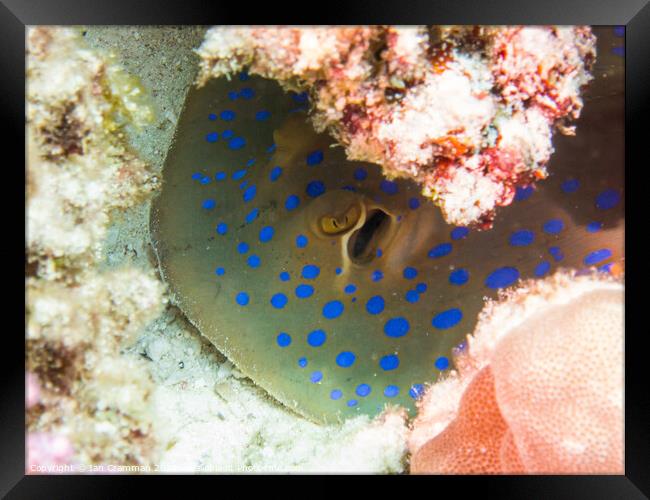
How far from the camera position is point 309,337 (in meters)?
2.27

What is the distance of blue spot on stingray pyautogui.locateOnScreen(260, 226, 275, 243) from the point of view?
2.26 metres

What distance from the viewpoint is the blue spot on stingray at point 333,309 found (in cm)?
227

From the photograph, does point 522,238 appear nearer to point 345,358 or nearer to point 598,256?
point 598,256

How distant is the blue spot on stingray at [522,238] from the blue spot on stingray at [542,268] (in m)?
0.12

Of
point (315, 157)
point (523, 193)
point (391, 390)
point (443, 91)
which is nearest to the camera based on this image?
point (443, 91)

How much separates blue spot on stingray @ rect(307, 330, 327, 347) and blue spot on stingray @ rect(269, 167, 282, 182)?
81cm

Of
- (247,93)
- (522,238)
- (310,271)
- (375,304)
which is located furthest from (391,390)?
(247,93)

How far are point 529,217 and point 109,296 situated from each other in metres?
2.06

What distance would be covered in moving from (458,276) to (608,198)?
2.52 ft

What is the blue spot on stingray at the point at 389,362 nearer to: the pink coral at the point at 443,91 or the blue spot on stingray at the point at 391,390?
the blue spot on stingray at the point at 391,390

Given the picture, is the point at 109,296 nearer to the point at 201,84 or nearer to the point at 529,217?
the point at 201,84

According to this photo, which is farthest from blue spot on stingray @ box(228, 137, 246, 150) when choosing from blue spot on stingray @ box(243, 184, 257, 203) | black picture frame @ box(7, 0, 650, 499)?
black picture frame @ box(7, 0, 650, 499)

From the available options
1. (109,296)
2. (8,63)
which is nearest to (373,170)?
(109,296)

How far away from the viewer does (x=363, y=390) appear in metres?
2.26
